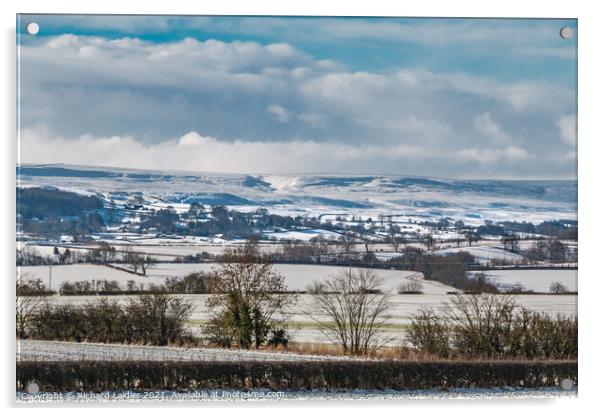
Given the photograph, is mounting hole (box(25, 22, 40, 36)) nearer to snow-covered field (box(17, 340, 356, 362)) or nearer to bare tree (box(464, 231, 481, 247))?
snow-covered field (box(17, 340, 356, 362))

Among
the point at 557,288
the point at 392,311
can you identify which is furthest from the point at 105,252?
the point at 557,288

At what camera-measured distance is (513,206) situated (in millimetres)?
12344

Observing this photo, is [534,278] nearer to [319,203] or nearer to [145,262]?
[319,203]

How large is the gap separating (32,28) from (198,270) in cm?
293

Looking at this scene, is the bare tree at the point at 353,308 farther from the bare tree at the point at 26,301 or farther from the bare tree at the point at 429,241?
the bare tree at the point at 26,301

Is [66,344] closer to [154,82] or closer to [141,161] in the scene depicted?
[141,161]

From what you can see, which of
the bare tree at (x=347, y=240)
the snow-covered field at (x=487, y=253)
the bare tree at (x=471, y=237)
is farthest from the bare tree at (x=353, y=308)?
the bare tree at (x=471, y=237)

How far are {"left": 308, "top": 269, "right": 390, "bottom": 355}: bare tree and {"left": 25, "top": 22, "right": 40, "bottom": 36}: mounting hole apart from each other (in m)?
3.78

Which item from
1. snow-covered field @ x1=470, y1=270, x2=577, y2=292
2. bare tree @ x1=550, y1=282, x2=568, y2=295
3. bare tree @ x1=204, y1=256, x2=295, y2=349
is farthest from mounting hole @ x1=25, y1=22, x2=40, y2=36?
bare tree @ x1=550, y1=282, x2=568, y2=295

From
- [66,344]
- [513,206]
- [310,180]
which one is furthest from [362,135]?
[66,344]

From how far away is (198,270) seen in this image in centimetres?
1205

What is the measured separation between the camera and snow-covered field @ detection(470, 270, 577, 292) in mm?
12078

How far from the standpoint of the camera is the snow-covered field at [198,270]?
38.8 feet

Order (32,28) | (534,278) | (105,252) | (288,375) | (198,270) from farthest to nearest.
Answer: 1. (534,278)
2. (198,270)
3. (105,252)
4. (288,375)
5. (32,28)
